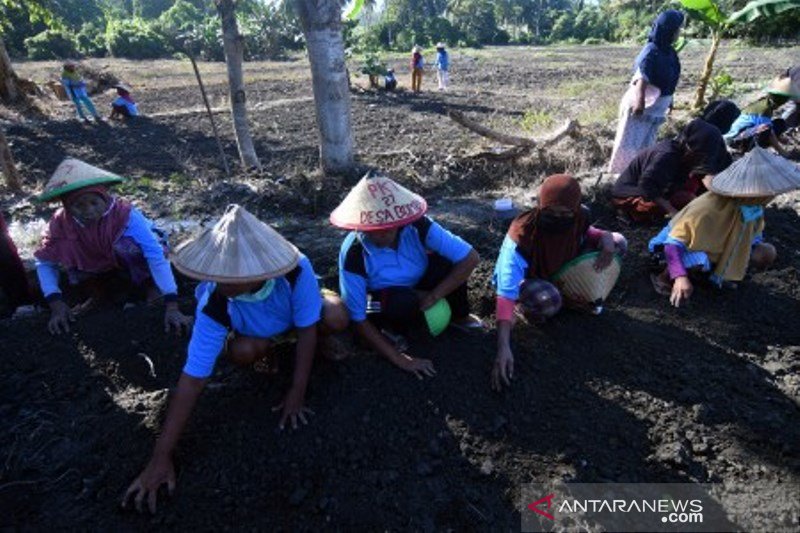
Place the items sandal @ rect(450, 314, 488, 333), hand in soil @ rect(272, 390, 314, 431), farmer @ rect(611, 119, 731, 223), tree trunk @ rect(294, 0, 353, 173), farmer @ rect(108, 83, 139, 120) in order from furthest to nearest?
1. farmer @ rect(108, 83, 139, 120)
2. tree trunk @ rect(294, 0, 353, 173)
3. farmer @ rect(611, 119, 731, 223)
4. sandal @ rect(450, 314, 488, 333)
5. hand in soil @ rect(272, 390, 314, 431)

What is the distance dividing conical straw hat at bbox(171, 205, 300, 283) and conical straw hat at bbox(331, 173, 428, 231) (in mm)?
419

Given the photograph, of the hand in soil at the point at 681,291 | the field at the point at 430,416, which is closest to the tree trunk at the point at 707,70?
the field at the point at 430,416

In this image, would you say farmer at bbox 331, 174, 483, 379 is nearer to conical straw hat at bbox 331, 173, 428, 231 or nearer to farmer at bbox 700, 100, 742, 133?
conical straw hat at bbox 331, 173, 428, 231

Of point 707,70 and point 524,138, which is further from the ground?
point 707,70

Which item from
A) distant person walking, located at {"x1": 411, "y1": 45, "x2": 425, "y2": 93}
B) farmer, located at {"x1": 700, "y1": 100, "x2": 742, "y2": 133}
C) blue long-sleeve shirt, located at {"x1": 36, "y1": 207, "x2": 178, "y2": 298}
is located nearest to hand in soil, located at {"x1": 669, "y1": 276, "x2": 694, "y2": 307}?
farmer, located at {"x1": 700, "y1": 100, "x2": 742, "y2": 133}

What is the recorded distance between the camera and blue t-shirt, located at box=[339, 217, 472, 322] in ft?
8.06

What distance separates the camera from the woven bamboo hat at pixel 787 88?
499 centimetres

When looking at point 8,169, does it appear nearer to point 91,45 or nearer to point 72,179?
point 72,179

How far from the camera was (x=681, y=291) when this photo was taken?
2992mm

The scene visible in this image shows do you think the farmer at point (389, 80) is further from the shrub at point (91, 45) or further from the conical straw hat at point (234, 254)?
the shrub at point (91, 45)

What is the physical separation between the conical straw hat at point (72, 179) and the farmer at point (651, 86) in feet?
14.8

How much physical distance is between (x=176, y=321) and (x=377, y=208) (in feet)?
4.86

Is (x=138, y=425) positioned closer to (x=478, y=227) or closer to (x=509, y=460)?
(x=509, y=460)

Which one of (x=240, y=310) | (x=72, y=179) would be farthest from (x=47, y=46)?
(x=240, y=310)
